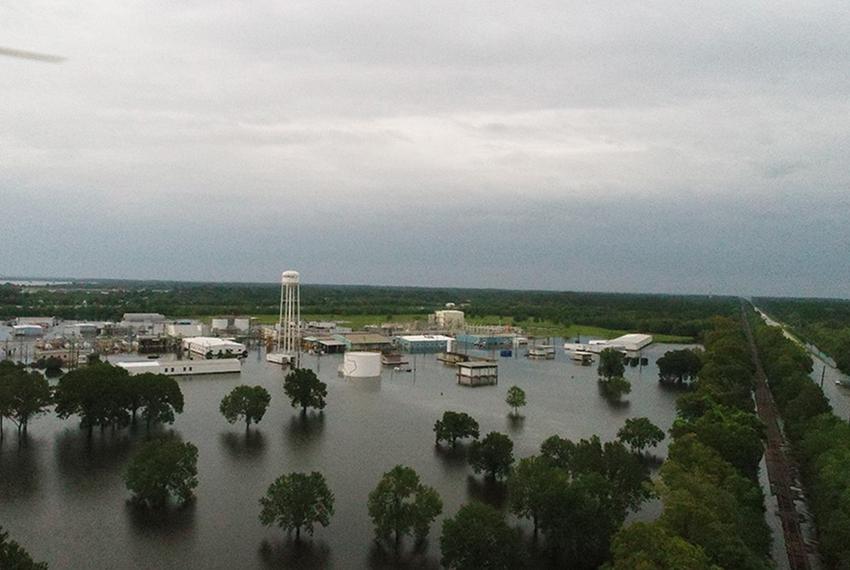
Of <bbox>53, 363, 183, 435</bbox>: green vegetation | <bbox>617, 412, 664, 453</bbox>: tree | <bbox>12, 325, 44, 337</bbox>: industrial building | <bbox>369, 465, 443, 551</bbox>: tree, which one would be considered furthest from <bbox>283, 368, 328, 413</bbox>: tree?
<bbox>12, 325, 44, 337</bbox>: industrial building

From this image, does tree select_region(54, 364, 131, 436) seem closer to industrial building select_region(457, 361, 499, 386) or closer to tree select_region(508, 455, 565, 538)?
tree select_region(508, 455, 565, 538)

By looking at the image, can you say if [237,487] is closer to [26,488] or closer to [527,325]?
[26,488]

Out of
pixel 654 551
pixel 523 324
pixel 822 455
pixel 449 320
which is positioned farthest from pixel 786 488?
pixel 523 324

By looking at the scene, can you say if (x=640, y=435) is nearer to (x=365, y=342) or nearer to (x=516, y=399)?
(x=516, y=399)

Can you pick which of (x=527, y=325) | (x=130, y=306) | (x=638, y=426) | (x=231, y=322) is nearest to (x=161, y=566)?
(x=638, y=426)

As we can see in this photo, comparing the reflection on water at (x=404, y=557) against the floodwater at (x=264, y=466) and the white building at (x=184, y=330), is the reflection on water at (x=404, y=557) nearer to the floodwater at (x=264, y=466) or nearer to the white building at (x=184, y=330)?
the floodwater at (x=264, y=466)

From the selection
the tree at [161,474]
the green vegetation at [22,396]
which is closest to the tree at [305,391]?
the green vegetation at [22,396]

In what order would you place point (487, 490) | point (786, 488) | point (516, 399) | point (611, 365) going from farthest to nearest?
point (611, 365)
point (516, 399)
point (786, 488)
point (487, 490)
